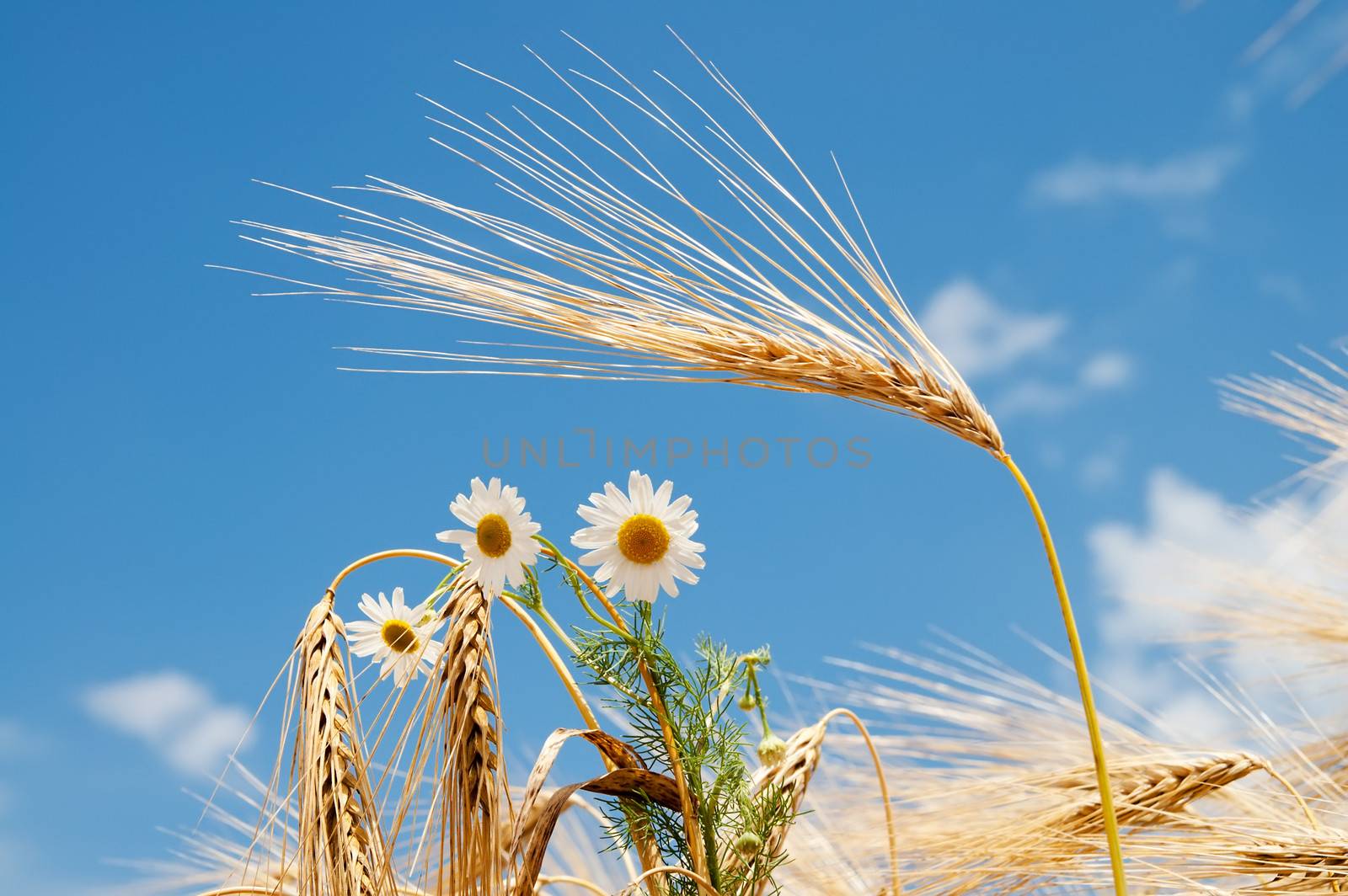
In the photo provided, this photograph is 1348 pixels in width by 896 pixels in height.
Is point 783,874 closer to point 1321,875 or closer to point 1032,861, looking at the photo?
point 1032,861

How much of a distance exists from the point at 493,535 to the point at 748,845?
408 millimetres

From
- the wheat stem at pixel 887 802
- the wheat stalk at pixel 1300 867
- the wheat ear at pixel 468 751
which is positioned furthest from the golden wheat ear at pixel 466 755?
the wheat stalk at pixel 1300 867

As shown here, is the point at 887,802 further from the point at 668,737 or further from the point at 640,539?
the point at 640,539

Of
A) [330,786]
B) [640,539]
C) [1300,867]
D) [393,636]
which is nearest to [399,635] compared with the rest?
[393,636]

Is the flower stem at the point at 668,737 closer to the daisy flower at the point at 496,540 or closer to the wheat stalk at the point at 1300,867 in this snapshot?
the daisy flower at the point at 496,540

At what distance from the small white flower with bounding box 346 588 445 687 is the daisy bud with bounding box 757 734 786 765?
0.37 meters

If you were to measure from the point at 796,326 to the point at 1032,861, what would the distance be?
2.50 feet

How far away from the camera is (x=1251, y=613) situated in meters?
1.99

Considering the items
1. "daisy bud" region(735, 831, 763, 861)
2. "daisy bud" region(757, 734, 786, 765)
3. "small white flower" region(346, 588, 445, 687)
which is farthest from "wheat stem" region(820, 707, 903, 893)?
"small white flower" region(346, 588, 445, 687)

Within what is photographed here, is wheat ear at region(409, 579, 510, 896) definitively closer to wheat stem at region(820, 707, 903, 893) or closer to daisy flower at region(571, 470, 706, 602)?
daisy flower at region(571, 470, 706, 602)

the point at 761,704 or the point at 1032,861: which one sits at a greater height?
the point at 761,704

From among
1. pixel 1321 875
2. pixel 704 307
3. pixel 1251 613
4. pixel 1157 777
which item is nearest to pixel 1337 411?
pixel 1251 613

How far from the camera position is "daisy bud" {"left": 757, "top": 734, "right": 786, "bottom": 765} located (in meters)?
1.19

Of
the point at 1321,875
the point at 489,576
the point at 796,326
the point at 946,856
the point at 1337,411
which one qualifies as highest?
the point at 1337,411
